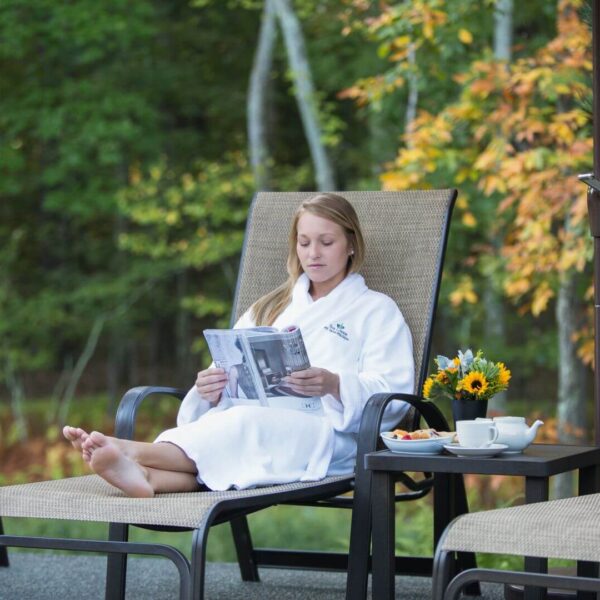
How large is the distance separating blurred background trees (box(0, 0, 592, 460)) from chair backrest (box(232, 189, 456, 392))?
2.24 feet

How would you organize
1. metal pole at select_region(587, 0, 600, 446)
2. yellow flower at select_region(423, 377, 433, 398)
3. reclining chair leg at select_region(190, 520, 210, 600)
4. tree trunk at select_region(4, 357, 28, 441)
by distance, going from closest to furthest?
reclining chair leg at select_region(190, 520, 210, 600) → yellow flower at select_region(423, 377, 433, 398) → metal pole at select_region(587, 0, 600, 446) → tree trunk at select_region(4, 357, 28, 441)

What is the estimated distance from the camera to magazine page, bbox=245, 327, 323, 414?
316 centimetres

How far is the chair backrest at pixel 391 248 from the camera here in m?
3.64

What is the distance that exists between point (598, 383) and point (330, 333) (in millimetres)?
831

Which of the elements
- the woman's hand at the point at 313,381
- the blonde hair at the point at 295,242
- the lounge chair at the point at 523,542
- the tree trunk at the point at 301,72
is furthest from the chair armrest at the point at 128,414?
the tree trunk at the point at 301,72

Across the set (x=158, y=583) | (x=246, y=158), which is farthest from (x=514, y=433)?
(x=246, y=158)

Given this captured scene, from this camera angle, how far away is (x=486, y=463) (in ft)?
8.66

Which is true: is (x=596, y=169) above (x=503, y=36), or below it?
below

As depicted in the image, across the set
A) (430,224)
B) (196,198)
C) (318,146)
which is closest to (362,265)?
(430,224)

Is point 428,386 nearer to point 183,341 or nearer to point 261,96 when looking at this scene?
point 261,96

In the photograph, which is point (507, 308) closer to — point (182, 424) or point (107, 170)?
point (107, 170)

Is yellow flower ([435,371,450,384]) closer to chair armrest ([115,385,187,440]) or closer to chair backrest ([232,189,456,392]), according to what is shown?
chair backrest ([232,189,456,392])

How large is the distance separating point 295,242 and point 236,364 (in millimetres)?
572

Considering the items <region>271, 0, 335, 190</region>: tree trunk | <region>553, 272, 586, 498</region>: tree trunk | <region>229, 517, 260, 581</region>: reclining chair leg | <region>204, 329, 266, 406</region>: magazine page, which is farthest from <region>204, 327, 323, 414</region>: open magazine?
<region>271, 0, 335, 190</region>: tree trunk
